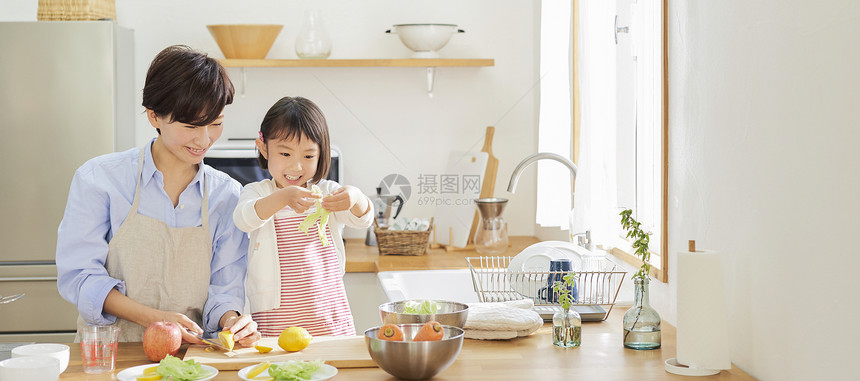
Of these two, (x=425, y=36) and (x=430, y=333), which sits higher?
(x=425, y=36)

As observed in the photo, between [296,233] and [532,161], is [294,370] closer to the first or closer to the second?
[296,233]

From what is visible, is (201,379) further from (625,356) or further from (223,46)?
(223,46)

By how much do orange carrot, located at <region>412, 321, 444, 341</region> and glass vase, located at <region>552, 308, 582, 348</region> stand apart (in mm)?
309

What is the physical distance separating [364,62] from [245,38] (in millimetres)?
466

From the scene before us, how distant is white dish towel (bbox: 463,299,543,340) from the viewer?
62.8 inches

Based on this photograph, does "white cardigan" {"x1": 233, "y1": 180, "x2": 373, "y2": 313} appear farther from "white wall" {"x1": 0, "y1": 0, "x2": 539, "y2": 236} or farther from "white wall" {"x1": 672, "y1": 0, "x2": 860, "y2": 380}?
"white wall" {"x1": 0, "y1": 0, "x2": 539, "y2": 236}

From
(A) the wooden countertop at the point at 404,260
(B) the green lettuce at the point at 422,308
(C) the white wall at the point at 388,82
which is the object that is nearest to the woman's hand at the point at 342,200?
(B) the green lettuce at the point at 422,308

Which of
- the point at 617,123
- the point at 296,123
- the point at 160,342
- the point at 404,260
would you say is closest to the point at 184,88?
the point at 296,123

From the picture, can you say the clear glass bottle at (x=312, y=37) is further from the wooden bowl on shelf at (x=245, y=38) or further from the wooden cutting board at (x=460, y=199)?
the wooden cutting board at (x=460, y=199)

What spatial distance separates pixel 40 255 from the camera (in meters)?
2.99

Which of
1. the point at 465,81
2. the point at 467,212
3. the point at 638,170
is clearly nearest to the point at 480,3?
the point at 465,81

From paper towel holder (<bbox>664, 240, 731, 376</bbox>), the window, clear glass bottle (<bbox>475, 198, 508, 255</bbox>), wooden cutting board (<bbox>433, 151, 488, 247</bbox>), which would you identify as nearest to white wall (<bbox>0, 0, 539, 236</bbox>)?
wooden cutting board (<bbox>433, 151, 488, 247</bbox>)

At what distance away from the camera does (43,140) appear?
9.76 feet

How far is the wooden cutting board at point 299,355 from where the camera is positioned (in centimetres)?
141
